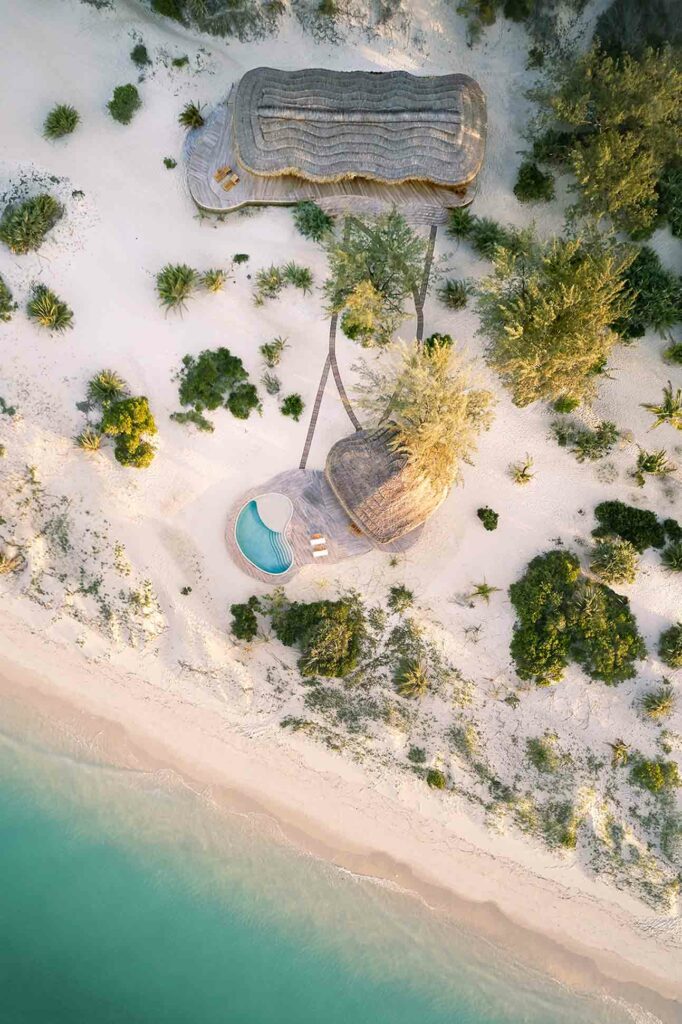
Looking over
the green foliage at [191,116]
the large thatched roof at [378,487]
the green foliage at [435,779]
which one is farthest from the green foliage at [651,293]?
the green foliage at [435,779]

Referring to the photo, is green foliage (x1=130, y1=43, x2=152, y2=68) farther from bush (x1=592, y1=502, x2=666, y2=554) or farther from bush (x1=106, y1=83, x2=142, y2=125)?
bush (x1=592, y1=502, x2=666, y2=554)

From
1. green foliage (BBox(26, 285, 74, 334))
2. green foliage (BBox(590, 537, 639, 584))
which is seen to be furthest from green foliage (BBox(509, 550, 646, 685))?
green foliage (BBox(26, 285, 74, 334))

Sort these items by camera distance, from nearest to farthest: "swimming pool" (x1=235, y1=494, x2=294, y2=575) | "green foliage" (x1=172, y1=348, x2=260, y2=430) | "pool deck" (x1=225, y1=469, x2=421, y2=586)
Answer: "green foliage" (x1=172, y1=348, x2=260, y2=430), "pool deck" (x1=225, y1=469, x2=421, y2=586), "swimming pool" (x1=235, y1=494, x2=294, y2=575)

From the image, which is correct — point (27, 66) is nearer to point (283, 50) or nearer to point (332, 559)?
point (283, 50)

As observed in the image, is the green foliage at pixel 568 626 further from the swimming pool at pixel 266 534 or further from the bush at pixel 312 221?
the bush at pixel 312 221

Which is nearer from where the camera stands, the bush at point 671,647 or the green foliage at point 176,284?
the green foliage at point 176,284
